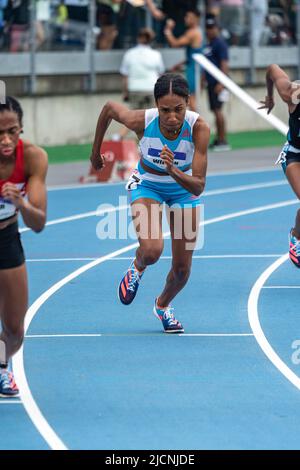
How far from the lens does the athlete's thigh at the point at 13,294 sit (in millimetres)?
7988

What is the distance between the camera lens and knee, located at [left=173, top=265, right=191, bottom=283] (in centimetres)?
1009

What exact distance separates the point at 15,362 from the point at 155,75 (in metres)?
14.3

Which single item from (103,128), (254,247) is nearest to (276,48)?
(254,247)

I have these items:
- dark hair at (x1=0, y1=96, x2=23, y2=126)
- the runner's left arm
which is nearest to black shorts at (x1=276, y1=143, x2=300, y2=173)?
the runner's left arm

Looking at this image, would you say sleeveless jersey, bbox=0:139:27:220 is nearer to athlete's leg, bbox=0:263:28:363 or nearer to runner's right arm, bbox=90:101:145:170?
athlete's leg, bbox=0:263:28:363

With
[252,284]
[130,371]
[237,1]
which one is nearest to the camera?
[130,371]

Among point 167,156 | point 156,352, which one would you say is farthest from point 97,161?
point 156,352

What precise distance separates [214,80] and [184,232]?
15293 millimetres

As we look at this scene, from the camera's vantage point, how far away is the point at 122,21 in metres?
26.2

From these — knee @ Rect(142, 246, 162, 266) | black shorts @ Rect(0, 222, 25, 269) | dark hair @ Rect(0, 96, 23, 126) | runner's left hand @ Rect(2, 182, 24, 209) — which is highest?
dark hair @ Rect(0, 96, 23, 126)

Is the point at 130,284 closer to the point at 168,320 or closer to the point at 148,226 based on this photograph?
the point at 168,320

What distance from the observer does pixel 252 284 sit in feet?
41.6

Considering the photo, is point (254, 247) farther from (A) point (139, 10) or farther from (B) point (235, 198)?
(A) point (139, 10)

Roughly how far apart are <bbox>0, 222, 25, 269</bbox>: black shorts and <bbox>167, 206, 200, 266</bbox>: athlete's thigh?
2.13 meters
